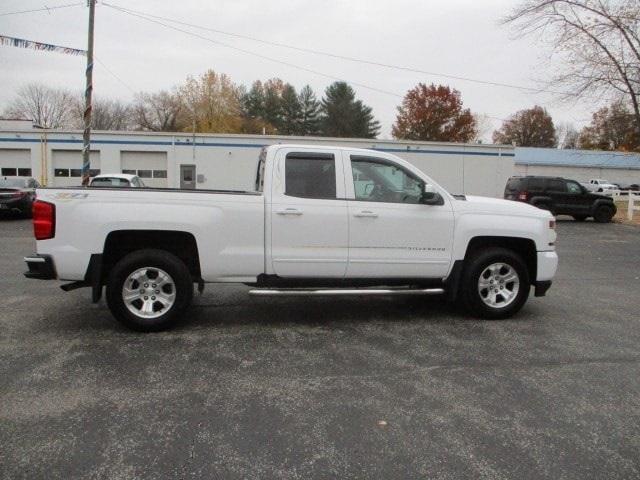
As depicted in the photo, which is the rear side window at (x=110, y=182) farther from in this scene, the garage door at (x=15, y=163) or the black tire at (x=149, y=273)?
the black tire at (x=149, y=273)

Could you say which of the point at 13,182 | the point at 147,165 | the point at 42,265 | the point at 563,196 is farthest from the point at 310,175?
the point at 147,165

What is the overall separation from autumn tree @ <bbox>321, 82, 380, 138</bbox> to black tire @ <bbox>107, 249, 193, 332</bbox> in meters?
62.3

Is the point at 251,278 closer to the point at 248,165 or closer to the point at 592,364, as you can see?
the point at 592,364

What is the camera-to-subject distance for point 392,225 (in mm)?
5516

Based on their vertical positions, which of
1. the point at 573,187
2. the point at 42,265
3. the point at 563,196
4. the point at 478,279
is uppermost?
the point at 573,187

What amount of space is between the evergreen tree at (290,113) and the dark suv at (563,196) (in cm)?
5389

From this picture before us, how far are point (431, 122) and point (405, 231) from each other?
64786 millimetres

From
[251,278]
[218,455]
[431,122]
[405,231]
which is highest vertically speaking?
[431,122]

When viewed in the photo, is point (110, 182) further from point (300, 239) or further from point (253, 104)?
point (253, 104)

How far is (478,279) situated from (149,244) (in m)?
3.61

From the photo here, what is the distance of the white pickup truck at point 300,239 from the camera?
4.99 meters

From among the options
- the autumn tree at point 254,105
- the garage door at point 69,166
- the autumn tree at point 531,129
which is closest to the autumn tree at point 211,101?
the autumn tree at point 254,105

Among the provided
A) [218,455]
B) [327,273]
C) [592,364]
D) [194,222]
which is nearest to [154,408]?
[218,455]

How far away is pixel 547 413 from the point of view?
140 inches
